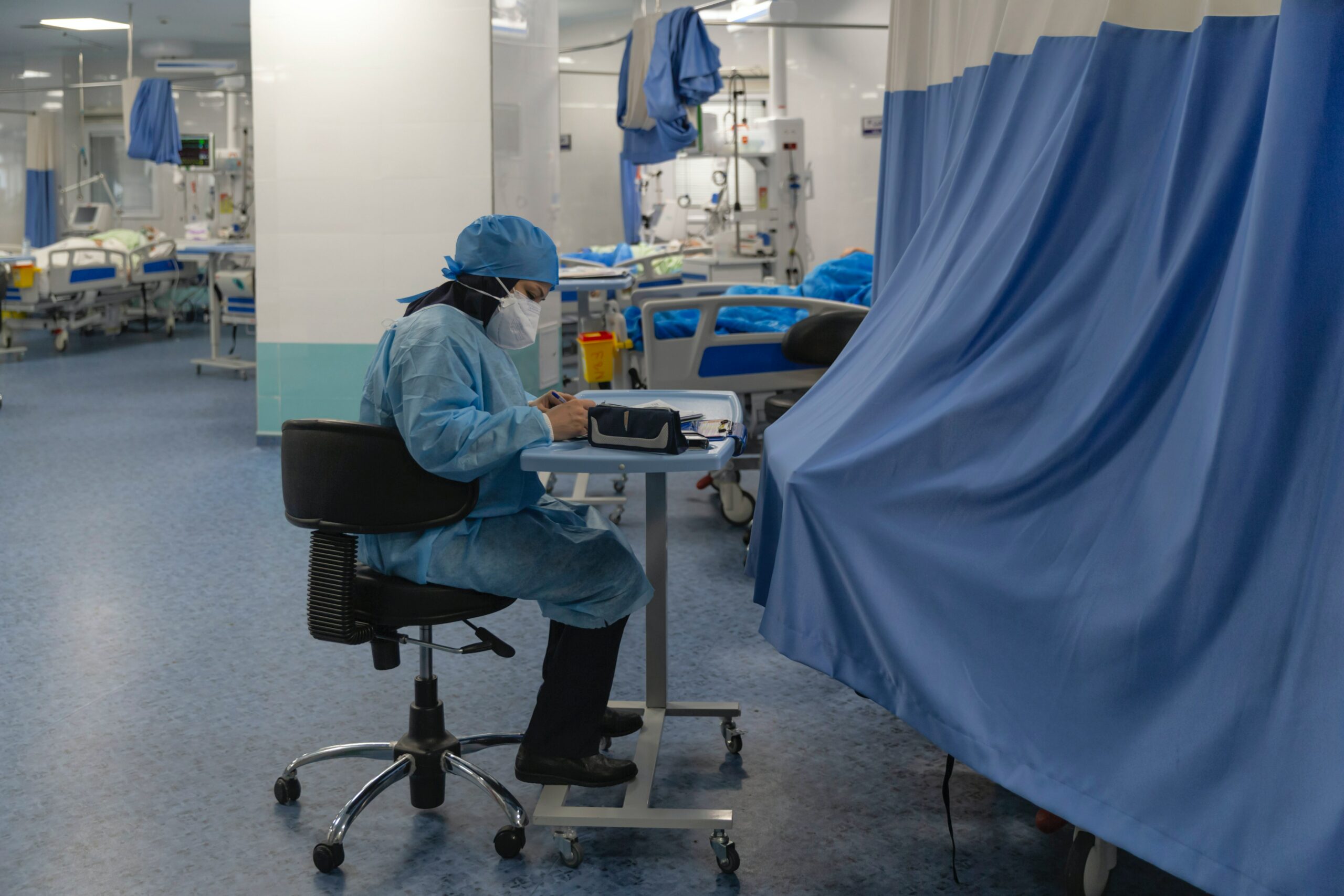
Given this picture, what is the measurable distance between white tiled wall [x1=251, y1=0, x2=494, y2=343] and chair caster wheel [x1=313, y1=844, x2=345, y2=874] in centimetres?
353

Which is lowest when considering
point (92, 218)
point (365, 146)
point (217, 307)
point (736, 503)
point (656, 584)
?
point (736, 503)

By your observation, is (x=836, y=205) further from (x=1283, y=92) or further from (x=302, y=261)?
(x=1283, y=92)

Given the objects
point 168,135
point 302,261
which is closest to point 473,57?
point 302,261

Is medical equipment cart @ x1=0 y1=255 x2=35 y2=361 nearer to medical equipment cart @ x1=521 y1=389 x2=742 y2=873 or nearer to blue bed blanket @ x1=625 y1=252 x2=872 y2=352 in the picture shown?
blue bed blanket @ x1=625 y1=252 x2=872 y2=352

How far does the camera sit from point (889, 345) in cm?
233

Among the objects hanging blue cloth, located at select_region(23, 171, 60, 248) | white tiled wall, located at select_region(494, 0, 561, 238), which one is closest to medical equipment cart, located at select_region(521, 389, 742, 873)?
white tiled wall, located at select_region(494, 0, 561, 238)

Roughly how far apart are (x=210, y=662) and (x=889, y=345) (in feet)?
6.68

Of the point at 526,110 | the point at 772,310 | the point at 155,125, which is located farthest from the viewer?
the point at 155,125

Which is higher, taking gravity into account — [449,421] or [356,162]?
[356,162]

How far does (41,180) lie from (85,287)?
19.3 ft

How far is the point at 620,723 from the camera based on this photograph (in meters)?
2.65

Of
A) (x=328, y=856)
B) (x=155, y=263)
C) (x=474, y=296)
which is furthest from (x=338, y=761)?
(x=155, y=263)

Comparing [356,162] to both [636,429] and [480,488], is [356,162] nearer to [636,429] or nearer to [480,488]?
[480,488]

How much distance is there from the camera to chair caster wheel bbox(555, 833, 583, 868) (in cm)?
220
